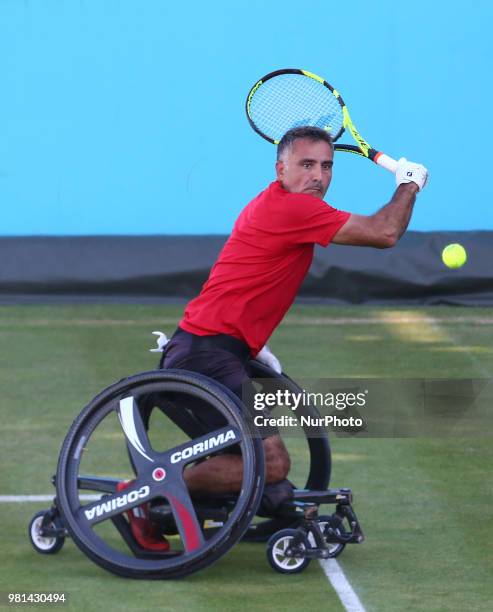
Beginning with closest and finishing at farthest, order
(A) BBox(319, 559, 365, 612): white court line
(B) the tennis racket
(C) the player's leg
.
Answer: (A) BBox(319, 559, 365, 612): white court line < (C) the player's leg < (B) the tennis racket

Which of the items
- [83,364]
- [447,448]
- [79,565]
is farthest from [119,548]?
[83,364]

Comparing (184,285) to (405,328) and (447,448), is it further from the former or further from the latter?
(447,448)

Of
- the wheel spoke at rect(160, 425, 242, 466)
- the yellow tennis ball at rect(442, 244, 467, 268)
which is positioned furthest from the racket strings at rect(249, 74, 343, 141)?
the yellow tennis ball at rect(442, 244, 467, 268)

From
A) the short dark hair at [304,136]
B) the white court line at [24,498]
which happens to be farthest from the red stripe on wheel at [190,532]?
the short dark hair at [304,136]

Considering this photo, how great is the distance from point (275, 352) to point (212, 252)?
75.1 inches

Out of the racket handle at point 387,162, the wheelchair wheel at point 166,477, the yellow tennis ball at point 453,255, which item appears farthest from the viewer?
the yellow tennis ball at point 453,255

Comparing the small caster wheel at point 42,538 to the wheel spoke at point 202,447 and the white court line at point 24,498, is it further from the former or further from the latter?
the white court line at point 24,498

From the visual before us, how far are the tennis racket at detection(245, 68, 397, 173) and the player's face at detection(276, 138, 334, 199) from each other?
0.73m

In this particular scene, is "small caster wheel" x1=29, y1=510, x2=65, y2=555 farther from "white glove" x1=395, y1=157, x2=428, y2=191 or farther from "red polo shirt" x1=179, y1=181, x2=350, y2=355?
"white glove" x1=395, y1=157, x2=428, y2=191

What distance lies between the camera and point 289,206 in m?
5.30

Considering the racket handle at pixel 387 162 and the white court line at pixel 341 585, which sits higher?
the racket handle at pixel 387 162

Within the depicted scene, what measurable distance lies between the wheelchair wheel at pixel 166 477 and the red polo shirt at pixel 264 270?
317mm

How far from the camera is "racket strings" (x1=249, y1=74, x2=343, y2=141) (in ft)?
20.4

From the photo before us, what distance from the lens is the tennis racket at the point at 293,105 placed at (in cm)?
622
